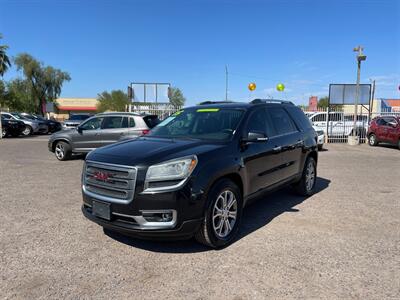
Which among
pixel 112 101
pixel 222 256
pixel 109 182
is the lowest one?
pixel 222 256

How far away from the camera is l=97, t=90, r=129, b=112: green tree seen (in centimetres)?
7463

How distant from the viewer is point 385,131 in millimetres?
17109

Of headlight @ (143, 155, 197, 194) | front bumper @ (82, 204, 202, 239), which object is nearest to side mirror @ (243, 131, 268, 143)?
headlight @ (143, 155, 197, 194)

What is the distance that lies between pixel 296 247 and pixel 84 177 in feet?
9.13

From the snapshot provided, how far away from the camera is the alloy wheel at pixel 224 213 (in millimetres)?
4129

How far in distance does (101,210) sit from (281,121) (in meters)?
3.41

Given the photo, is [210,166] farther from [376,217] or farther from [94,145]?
[94,145]

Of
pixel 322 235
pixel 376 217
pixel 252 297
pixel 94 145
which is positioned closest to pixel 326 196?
pixel 376 217

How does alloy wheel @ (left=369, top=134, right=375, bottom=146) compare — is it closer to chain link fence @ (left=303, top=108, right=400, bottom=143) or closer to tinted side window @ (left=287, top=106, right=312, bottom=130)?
chain link fence @ (left=303, top=108, right=400, bottom=143)

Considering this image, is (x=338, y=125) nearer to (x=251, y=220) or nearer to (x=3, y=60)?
(x=251, y=220)

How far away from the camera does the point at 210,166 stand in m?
3.95

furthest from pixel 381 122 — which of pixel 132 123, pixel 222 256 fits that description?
pixel 222 256

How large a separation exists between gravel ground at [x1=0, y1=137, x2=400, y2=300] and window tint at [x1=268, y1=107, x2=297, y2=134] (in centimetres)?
134

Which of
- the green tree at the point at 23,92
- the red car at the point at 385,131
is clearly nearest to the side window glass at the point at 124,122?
the red car at the point at 385,131
